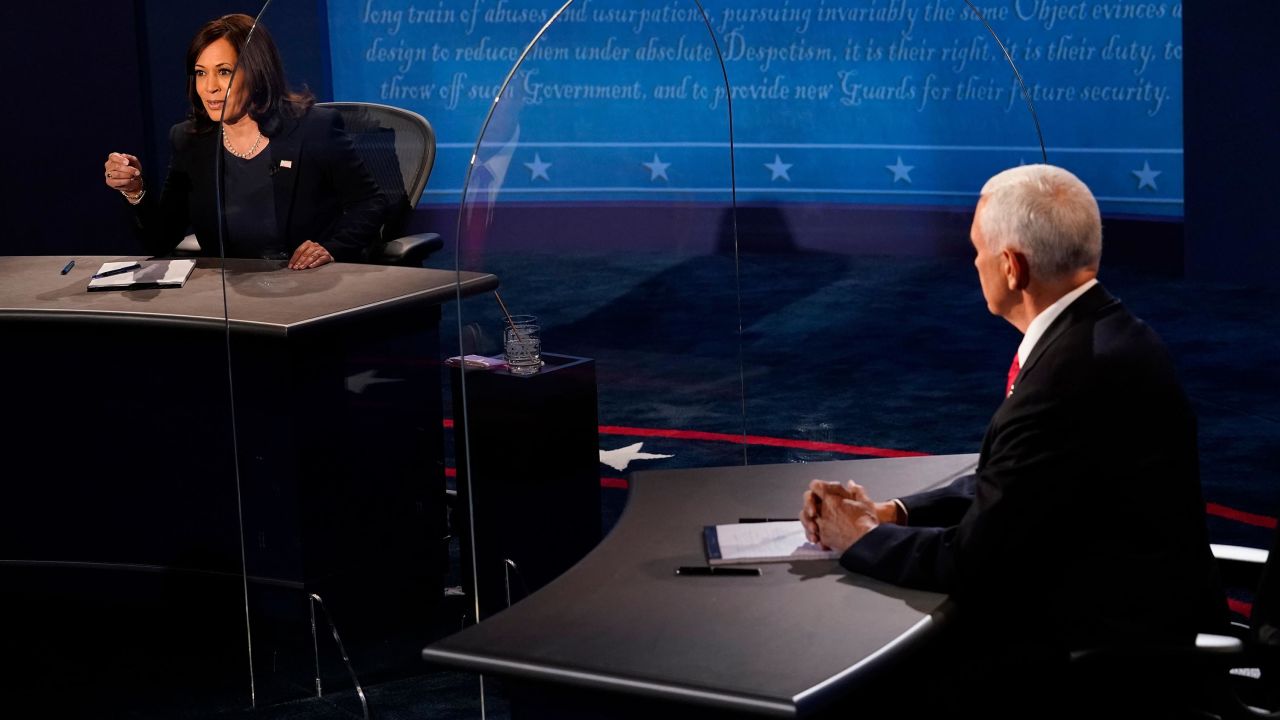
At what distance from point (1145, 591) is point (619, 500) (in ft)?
4.29

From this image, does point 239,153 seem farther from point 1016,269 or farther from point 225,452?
point 1016,269

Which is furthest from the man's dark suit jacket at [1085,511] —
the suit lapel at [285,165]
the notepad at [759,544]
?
the suit lapel at [285,165]

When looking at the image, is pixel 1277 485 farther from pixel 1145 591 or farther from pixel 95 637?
pixel 95 637

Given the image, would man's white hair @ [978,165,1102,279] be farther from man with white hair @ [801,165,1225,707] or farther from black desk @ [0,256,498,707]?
black desk @ [0,256,498,707]

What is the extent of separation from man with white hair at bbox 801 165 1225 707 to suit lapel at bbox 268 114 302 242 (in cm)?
172

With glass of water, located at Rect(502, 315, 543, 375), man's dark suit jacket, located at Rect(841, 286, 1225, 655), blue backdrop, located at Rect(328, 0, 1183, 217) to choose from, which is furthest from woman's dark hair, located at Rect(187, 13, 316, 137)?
blue backdrop, located at Rect(328, 0, 1183, 217)

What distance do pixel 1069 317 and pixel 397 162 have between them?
1.70 meters

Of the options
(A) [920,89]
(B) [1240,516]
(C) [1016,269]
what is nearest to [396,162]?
(C) [1016,269]

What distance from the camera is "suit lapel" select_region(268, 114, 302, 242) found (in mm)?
3332

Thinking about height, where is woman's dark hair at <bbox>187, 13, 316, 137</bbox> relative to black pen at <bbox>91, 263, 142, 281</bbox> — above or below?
above

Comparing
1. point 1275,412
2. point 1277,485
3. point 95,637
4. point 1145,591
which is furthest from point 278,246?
point 1275,412

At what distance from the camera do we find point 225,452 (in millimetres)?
3770

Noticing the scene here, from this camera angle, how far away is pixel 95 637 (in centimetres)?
397

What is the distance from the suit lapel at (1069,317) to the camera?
2.13 meters
